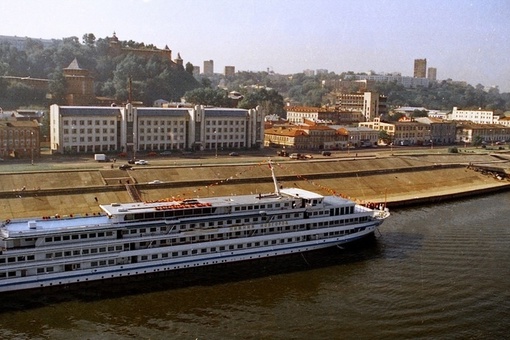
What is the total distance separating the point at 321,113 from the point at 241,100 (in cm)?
1711

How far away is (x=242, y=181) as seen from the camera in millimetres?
57625

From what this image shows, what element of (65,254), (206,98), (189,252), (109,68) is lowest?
(189,252)

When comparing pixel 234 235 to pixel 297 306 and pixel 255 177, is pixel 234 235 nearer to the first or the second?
pixel 297 306

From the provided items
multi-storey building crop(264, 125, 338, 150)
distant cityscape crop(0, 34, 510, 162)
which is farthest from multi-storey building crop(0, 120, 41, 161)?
multi-storey building crop(264, 125, 338, 150)

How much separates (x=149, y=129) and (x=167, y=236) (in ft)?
129

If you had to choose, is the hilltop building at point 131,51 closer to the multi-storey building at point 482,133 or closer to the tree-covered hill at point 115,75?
the tree-covered hill at point 115,75

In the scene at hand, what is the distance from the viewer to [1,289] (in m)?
31.2

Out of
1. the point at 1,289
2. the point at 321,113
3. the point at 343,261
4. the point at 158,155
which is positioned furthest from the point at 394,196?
the point at 321,113

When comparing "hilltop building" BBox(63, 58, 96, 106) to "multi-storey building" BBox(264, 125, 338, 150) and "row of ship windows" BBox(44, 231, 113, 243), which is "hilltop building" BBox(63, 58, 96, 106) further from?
"row of ship windows" BBox(44, 231, 113, 243)

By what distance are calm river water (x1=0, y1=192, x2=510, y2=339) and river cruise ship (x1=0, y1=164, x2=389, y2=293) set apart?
6.14 feet

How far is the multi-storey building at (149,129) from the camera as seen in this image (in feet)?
225

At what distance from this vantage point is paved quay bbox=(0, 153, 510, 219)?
47.5m

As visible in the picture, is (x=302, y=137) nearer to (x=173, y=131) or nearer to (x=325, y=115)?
(x=173, y=131)

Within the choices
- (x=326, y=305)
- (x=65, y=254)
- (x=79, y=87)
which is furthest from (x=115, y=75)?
(x=326, y=305)
